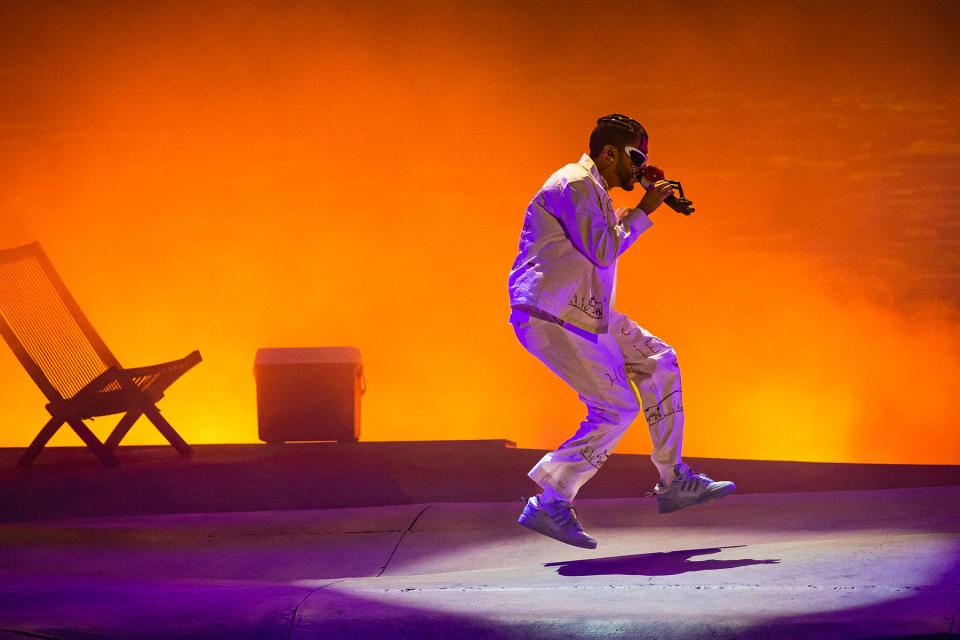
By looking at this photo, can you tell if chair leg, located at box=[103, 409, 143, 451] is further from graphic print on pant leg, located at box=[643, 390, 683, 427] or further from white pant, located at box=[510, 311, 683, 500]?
graphic print on pant leg, located at box=[643, 390, 683, 427]

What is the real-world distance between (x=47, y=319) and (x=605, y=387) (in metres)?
4.21

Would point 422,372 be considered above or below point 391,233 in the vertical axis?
below

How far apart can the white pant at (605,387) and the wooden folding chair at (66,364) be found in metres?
2.93

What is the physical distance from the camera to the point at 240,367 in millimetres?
7531

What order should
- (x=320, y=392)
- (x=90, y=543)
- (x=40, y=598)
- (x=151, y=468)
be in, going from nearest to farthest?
(x=40, y=598) → (x=90, y=543) → (x=151, y=468) → (x=320, y=392)

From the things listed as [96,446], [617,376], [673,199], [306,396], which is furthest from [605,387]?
[306,396]

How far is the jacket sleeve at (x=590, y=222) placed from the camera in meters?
3.13

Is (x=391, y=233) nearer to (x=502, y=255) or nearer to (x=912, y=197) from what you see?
(x=502, y=255)

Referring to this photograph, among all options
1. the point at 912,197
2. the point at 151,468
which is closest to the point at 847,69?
the point at 912,197

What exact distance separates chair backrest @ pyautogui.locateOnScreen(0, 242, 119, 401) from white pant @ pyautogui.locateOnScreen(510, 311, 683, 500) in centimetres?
328

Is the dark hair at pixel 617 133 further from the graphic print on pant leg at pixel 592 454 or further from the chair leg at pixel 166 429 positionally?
the chair leg at pixel 166 429

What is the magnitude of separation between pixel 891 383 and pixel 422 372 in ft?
9.88

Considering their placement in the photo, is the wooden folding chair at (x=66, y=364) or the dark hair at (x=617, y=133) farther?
the wooden folding chair at (x=66, y=364)

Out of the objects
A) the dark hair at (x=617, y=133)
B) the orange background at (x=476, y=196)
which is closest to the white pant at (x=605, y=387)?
the dark hair at (x=617, y=133)
